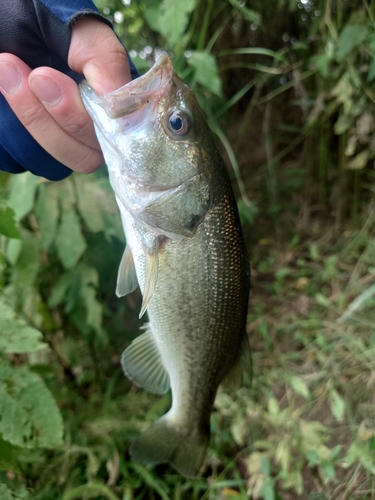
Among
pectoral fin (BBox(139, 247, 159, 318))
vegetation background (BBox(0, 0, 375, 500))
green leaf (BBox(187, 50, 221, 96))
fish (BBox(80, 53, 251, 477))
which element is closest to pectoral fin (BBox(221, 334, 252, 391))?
fish (BBox(80, 53, 251, 477))

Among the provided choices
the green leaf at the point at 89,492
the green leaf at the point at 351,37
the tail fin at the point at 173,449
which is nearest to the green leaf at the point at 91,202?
the tail fin at the point at 173,449

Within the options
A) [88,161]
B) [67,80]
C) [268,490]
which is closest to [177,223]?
[88,161]

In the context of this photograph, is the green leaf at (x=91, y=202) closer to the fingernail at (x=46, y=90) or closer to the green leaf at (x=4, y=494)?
A: the fingernail at (x=46, y=90)

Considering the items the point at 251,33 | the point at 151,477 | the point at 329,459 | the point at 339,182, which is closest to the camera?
the point at 329,459

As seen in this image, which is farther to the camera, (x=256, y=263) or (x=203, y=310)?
(x=256, y=263)

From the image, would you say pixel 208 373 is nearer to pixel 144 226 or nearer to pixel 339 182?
pixel 144 226

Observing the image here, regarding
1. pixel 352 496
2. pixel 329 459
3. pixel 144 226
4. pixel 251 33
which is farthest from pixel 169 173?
pixel 251 33
